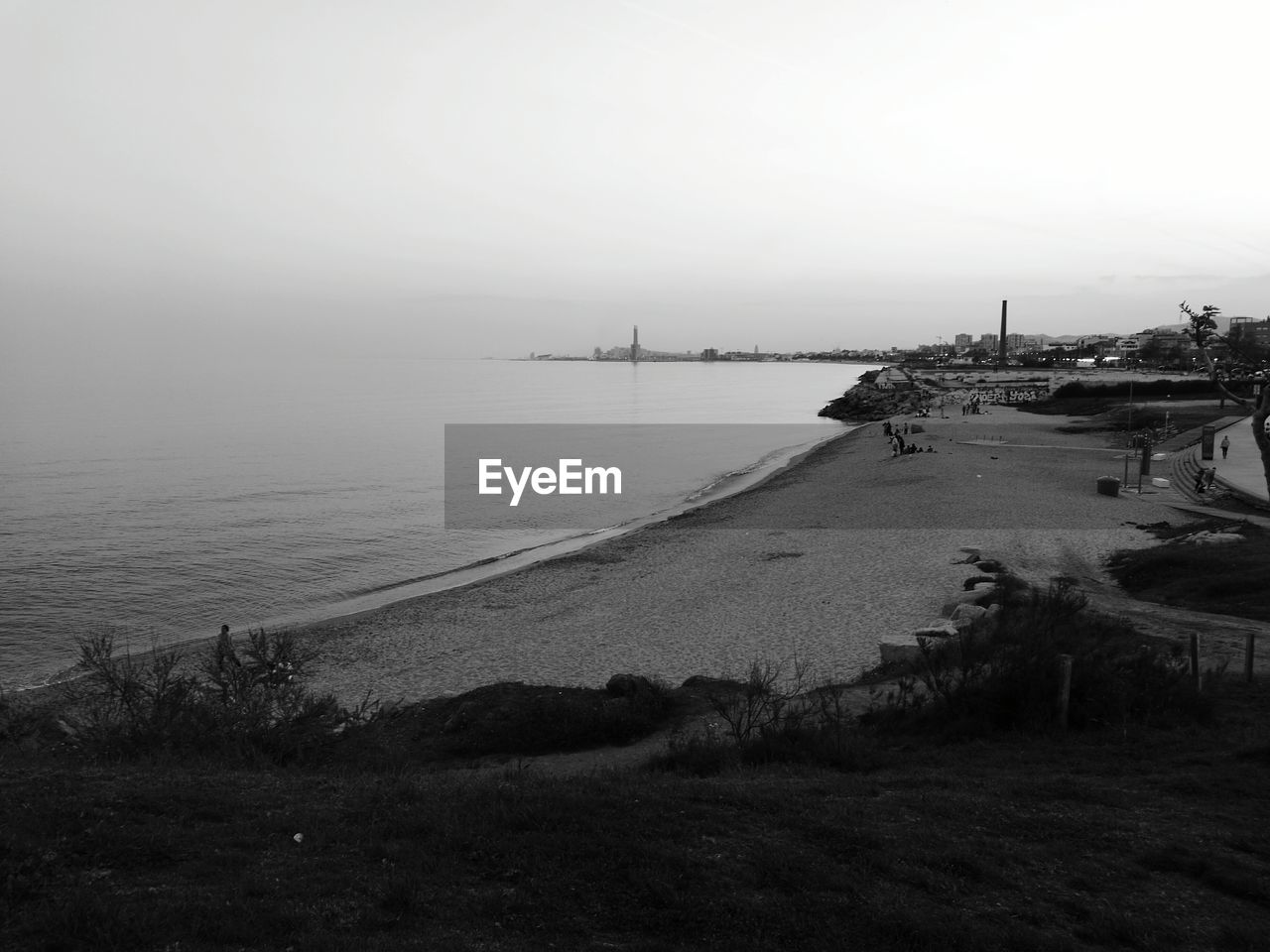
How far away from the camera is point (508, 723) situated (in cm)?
1077

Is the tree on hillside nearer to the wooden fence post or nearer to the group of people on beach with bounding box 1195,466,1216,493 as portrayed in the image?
the wooden fence post

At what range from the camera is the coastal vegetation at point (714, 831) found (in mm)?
4801

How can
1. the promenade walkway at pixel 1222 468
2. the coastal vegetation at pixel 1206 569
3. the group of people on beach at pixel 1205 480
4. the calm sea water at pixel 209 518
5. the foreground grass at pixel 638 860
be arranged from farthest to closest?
the group of people on beach at pixel 1205 480 → the promenade walkway at pixel 1222 468 → the calm sea water at pixel 209 518 → the coastal vegetation at pixel 1206 569 → the foreground grass at pixel 638 860

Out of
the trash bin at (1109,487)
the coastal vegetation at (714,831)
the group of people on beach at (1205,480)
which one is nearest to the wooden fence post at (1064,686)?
the coastal vegetation at (714,831)

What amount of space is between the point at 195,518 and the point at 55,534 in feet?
15.1

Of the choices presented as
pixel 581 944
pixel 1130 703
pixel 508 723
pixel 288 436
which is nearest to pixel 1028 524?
pixel 1130 703

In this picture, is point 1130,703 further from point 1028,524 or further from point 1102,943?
point 1028,524

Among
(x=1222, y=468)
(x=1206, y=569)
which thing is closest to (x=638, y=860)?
(x=1206, y=569)

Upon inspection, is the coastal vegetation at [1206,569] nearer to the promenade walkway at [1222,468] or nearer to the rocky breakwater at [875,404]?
the promenade walkway at [1222,468]

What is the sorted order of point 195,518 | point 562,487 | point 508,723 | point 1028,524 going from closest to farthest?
1. point 508,723
2. point 1028,524
3. point 195,518
4. point 562,487

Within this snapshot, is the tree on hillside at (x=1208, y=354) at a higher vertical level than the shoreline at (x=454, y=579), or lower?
higher

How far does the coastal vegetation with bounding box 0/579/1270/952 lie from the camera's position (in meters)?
4.80

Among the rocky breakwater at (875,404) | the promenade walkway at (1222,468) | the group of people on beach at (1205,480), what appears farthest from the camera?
the rocky breakwater at (875,404)

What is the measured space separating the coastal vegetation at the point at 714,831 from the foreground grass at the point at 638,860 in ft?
0.07
